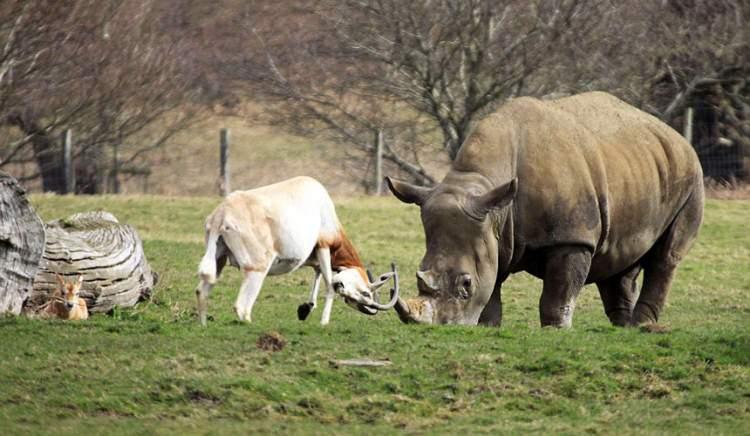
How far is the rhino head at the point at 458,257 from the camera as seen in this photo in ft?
42.0

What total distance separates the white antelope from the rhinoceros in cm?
54

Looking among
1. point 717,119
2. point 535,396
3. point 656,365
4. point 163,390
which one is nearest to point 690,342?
point 656,365

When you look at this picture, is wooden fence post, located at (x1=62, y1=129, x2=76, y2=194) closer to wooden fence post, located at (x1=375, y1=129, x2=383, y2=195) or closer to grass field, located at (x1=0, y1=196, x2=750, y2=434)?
wooden fence post, located at (x1=375, y1=129, x2=383, y2=195)

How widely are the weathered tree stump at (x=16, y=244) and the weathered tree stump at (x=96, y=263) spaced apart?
1182 mm

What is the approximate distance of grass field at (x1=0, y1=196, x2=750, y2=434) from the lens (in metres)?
10.2

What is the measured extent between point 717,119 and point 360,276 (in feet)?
66.4

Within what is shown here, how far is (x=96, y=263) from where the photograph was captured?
15.0 m

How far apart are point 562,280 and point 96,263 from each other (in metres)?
4.44

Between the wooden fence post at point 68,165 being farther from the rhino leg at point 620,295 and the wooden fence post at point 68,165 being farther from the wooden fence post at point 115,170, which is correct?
the rhino leg at point 620,295

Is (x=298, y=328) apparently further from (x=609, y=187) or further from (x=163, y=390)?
(x=609, y=187)

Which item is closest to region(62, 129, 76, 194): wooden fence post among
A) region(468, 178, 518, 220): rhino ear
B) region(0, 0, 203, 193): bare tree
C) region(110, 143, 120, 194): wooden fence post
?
region(0, 0, 203, 193): bare tree

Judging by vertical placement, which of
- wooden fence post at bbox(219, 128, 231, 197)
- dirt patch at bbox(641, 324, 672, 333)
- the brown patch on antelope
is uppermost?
wooden fence post at bbox(219, 128, 231, 197)

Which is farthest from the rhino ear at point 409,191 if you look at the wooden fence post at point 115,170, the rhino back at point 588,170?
the wooden fence post at point 115,170

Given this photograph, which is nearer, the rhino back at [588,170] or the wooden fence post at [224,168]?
the rhino back at [588,170]
